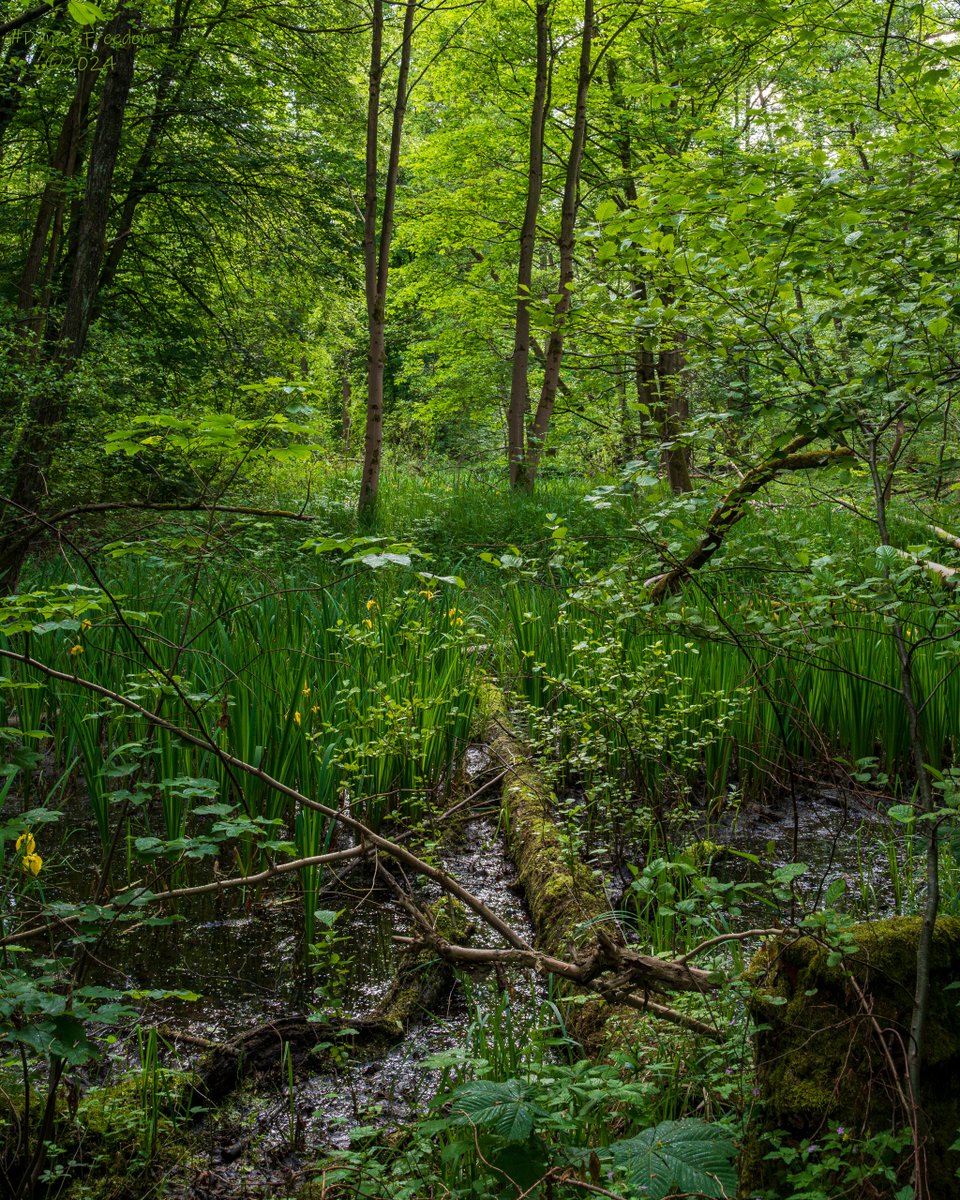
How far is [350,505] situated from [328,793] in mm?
6495

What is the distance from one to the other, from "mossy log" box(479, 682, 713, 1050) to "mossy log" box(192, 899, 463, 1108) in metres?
0.38

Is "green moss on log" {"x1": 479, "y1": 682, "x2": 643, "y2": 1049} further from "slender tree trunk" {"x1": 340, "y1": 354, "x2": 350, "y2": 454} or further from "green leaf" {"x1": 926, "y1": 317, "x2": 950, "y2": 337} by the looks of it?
"slender tree trunk" {"x1": 340, "y1": 354, "x2": 350, "y2": 454}

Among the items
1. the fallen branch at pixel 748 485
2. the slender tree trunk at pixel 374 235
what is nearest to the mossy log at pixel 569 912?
the fallen branch at pixel 748 485

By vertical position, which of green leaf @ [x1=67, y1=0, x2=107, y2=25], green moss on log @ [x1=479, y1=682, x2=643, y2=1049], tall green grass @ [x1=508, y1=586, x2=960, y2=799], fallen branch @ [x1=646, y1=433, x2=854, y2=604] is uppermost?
green leaf @ [x1=67, y1=0, x2=107, y2=25]

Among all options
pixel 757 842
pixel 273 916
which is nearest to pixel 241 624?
pixel 273 916

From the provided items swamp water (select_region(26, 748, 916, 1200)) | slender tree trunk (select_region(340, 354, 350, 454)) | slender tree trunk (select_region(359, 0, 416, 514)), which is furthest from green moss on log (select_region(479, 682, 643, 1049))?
slender tree trunk (select_region(340, 354, 350, 454))

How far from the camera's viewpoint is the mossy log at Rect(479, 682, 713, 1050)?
1.88 meters

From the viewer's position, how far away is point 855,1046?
157 cm

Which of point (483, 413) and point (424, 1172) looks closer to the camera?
point (424, 1172)

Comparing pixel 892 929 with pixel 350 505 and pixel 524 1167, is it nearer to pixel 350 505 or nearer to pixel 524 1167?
pixel 524 1167

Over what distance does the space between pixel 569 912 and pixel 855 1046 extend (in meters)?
1.19

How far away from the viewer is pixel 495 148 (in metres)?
13.1

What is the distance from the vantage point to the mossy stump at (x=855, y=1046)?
1.52 meters

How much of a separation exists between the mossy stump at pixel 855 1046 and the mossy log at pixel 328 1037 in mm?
1003
